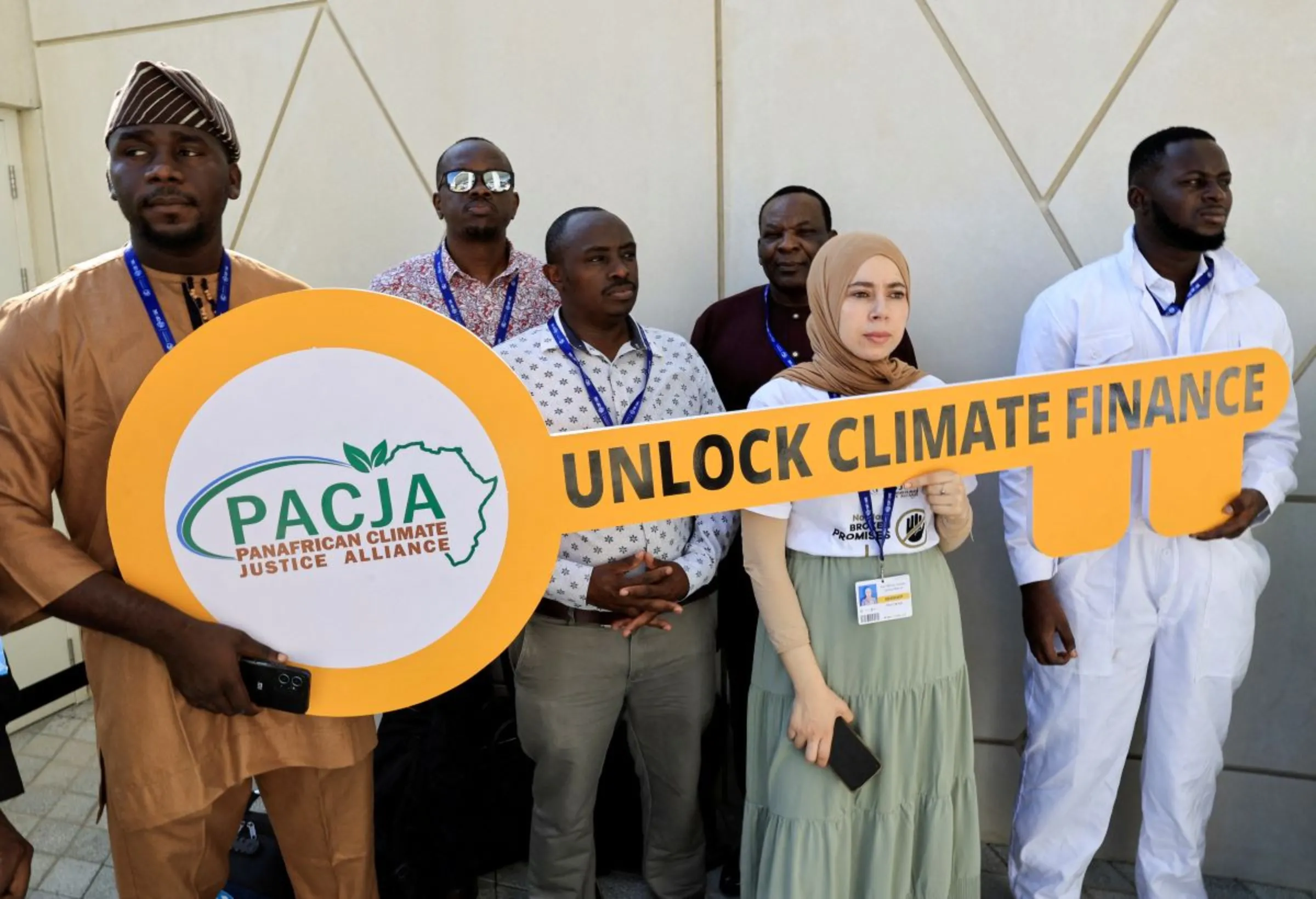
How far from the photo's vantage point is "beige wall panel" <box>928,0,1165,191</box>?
258cm

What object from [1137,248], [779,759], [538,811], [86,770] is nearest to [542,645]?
[538,811]

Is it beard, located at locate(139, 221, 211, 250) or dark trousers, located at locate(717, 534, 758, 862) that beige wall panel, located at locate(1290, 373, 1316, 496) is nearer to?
dark trousers, located at locate(717, 534, 758, 862)

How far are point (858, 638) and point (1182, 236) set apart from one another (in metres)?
1.31

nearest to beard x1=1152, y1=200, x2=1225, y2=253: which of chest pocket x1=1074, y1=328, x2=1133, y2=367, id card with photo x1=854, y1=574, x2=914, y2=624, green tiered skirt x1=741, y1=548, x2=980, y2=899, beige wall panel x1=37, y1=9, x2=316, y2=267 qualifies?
chest pocket x1=1074, y1=328, x2=1133, y2=367

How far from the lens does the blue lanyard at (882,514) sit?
5.97ft

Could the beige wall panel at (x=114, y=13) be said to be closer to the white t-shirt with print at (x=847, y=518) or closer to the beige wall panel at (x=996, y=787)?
the white t-shirt with print at (x=847, y=518)

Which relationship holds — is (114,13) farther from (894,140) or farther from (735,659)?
(735,659)

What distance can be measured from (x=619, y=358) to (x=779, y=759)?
3.23 ft

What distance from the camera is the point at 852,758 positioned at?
70.5 inches

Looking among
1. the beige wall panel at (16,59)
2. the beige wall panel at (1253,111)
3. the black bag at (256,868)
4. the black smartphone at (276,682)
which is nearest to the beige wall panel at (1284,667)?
the beige wall panel at (1253,111)

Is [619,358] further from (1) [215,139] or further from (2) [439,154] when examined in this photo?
(2) [439,154]

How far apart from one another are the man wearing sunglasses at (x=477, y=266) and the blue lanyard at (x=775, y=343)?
60cm

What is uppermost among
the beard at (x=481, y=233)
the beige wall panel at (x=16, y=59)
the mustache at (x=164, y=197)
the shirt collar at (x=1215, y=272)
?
the beige wall panel at (x=16, y=59)

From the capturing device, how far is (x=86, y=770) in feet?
11.3
